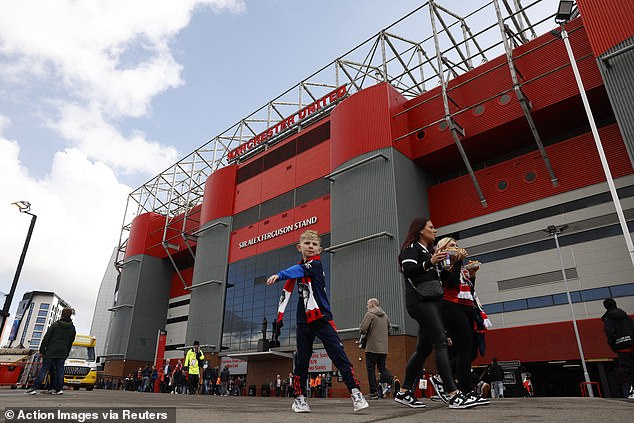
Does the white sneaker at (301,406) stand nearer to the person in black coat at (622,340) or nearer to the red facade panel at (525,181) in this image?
the person in black coat at (622,340)

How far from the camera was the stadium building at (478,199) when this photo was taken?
17609mm

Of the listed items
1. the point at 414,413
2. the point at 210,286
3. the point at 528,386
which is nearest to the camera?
the point at 414,413

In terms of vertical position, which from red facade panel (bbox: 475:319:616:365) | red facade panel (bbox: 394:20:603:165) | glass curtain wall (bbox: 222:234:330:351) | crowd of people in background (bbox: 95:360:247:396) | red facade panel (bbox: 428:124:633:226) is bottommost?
crowd of people in background (bbox: 95:360:247:396)

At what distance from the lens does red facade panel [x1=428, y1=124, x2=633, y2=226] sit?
1841 cm

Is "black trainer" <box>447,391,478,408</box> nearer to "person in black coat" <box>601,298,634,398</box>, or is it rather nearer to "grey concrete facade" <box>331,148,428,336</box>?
→ "person in black coat" <box>601,298,634,398</box>

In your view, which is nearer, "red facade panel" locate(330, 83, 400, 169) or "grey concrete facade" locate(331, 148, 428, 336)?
"grey concrete facade" locate(331, 148, 428, 336)

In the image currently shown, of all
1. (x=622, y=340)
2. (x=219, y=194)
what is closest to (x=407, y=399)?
(x=622, y=340)

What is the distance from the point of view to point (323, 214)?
87.0 ft

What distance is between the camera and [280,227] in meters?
29.3

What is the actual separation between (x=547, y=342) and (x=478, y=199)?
781 cm

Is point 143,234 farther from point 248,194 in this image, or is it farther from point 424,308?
point 424,308

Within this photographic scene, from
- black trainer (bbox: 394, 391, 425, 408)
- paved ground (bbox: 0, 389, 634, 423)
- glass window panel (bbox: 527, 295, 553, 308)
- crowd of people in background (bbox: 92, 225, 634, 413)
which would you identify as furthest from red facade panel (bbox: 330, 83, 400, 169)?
paved ground (bbox: 0, 389, 634, 423)

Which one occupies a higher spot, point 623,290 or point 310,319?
point 623,290

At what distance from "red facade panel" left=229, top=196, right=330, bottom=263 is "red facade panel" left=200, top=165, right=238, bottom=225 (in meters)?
2.51
